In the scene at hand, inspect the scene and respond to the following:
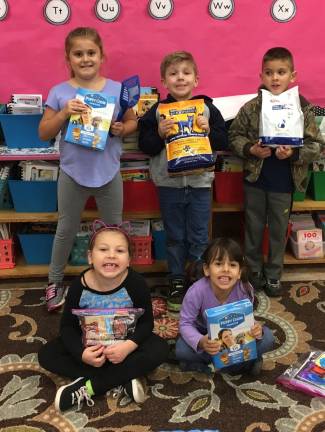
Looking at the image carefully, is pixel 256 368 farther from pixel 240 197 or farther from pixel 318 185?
pixel 318 185

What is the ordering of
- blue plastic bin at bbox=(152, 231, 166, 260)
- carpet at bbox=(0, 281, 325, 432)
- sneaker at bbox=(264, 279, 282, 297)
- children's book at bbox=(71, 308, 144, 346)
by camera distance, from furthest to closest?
blue plastic bin at bbox=(152, 231, 166, 260) → sneaker at bbox=(264, 279, 282, 297) → children's book at bbox=(71, 308, 144, 346) → carpet at bbox=(0, 281, 325, 432)

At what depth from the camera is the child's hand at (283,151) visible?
2291 millimetres

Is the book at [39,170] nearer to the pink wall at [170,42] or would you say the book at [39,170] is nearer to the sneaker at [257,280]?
the pink wall at [170,42]

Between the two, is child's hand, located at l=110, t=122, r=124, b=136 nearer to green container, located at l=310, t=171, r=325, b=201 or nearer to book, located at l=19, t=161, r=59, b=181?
book, located at l=19, t=161, r=59, b=181

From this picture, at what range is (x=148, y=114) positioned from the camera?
7.51ft

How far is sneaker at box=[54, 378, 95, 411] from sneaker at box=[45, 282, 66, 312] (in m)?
0.63

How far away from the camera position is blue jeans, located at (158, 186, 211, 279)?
237cm

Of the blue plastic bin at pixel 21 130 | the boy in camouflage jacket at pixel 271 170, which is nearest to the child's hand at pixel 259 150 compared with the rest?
the boy in camouflage jacket at pixel 271 170

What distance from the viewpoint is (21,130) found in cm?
243

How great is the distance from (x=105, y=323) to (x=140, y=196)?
0.92 meters

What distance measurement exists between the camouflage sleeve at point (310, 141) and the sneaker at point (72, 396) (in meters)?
1.41

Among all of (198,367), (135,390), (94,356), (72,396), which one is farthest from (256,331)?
(72,396)

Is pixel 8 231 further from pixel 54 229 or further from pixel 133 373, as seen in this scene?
pixel 133 373

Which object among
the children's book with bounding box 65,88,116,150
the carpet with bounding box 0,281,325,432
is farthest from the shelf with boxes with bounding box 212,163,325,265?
the children's book with bounding box 65,88,116,150
